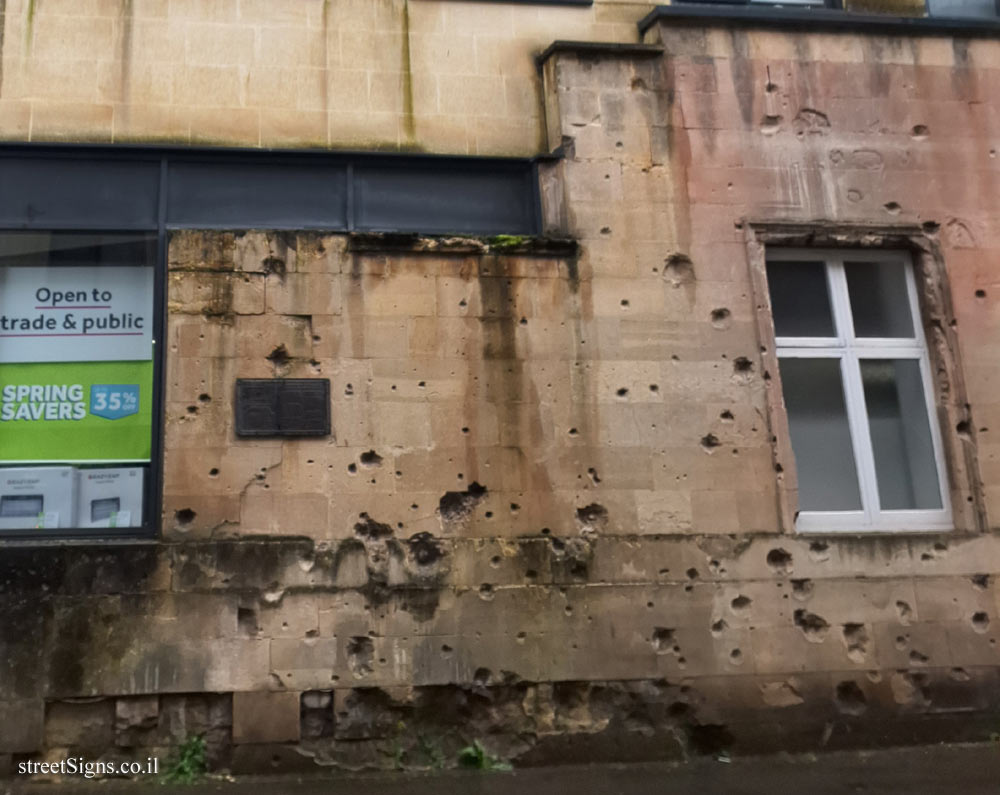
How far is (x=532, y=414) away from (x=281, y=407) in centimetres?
177

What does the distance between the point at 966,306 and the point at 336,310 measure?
4.89 metres

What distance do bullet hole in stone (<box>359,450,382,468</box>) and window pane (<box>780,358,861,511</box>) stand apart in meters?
3.17

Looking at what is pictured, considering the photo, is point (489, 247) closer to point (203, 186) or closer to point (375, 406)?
point (375, 406)

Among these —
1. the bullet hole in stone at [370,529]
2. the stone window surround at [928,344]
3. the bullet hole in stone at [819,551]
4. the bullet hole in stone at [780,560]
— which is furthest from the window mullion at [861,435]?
the bullet hole in stone at [370,529]

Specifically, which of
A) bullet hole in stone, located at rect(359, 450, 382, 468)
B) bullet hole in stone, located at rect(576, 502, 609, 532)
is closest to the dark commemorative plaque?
bullet hole in stone, located at rect(359, 450, 382, 468)

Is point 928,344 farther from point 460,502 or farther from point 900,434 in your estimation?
point 460,502

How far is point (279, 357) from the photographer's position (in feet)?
22.1

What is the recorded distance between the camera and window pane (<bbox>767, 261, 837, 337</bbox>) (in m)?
7.55

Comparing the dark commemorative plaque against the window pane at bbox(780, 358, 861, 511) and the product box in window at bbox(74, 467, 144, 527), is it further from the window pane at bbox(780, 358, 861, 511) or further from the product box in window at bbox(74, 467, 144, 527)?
the window pane at bbox(780, 358, 861, 511)

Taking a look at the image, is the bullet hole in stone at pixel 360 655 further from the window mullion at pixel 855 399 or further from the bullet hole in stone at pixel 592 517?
the window mullion at pixel 855 399

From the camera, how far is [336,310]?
6859 mm

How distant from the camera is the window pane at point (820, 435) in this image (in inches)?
288

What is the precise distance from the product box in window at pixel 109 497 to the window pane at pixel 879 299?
18.3ft

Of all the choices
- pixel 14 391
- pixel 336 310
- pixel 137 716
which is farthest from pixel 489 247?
pixel 137 716
